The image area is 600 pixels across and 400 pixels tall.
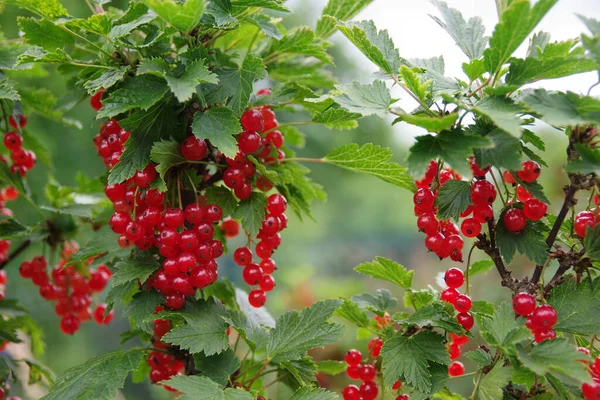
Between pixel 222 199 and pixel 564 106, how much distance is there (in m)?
0.48

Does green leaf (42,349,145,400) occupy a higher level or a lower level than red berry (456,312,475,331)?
lower

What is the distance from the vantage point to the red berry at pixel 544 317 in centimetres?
64

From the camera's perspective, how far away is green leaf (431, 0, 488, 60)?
29.3 inches

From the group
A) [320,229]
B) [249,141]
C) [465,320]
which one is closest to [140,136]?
[249,141]

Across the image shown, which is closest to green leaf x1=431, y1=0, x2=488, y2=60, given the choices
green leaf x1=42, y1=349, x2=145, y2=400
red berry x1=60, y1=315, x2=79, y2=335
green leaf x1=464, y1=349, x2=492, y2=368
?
green leaf x1=464, y1=349, x2=492, y2=368

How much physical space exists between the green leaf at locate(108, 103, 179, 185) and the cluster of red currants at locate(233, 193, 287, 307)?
0.19 m

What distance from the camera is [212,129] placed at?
73 cm

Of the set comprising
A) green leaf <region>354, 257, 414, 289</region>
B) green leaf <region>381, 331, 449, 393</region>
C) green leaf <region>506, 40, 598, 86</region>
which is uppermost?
green leaf <region>506, 40, 598, 86</region>

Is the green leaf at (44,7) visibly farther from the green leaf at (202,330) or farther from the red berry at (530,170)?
the red berry at (530,170)

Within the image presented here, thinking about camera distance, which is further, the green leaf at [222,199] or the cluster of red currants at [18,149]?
the cluster of red currants at [18,149]

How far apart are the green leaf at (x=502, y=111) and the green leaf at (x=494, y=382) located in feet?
0.94

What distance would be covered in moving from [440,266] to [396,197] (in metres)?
1.44

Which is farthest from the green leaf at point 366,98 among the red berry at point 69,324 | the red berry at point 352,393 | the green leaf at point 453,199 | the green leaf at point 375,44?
the red berry at point 69,324

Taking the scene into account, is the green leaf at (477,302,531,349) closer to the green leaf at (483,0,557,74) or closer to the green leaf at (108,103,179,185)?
the green leaf at (483,0,557,74)
